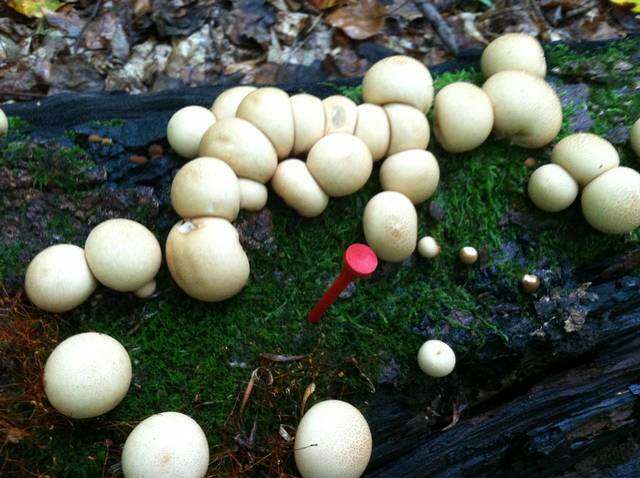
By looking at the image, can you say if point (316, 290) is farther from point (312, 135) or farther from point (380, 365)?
point (312, 135)

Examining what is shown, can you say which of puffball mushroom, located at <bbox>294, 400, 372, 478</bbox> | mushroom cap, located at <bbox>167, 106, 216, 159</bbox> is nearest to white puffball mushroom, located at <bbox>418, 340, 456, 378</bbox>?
puffball mushroom, located at <bbox>294, 400, 372, 478</bbox>

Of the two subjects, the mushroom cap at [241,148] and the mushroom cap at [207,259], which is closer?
the mushroom cap at [207,259]

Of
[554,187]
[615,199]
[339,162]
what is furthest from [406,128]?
[615,199]

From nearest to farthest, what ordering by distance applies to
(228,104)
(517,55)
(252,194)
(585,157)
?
(252,194) < (585,157) < (228,104) < (517,55)

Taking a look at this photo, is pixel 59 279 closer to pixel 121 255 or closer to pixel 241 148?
pixel 121 255

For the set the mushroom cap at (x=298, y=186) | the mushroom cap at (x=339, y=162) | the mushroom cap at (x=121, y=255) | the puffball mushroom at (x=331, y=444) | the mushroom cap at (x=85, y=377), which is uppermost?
the mushroom cap at (x=339, y=162)

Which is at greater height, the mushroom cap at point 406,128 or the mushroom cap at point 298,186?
the mushroom cap at point 406,128

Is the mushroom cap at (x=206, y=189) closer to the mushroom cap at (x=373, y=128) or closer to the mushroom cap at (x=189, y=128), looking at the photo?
the mushroom cap at (x=189, y=128)

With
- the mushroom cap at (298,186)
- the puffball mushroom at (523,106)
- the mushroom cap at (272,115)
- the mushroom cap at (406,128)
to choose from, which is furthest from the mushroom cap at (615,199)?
the mushroom cap at (272,115)
